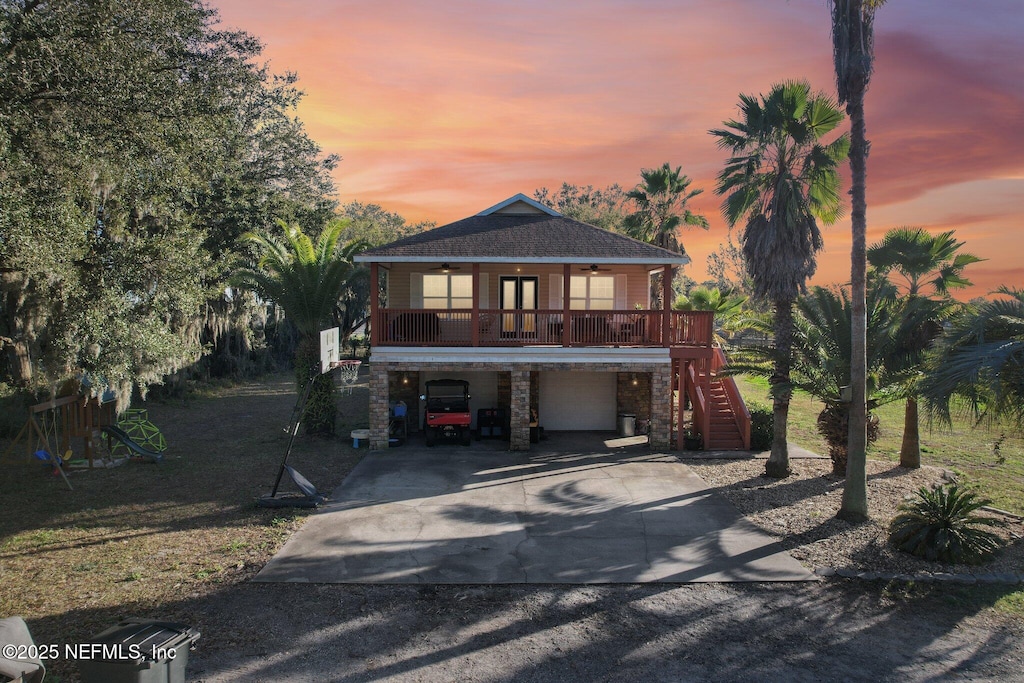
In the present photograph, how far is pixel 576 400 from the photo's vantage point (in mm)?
18672

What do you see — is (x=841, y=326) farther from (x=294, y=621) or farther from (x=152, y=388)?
(x=152, y=388)

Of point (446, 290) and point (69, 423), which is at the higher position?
point (446, 290)

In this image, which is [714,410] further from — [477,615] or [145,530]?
[145,530]

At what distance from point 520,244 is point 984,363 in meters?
10.5

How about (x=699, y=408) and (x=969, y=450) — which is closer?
(x=699, y=408)

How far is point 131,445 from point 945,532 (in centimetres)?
1629

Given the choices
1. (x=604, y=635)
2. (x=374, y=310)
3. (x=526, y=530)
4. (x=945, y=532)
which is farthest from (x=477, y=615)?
(x=374, y=310)

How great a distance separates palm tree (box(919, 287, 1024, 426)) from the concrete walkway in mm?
3375

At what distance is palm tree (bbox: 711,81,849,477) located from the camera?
41.4 feet

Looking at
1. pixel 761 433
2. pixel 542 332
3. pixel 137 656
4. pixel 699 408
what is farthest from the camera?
pixel 542 332

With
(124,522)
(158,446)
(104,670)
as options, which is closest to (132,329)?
(158,446)

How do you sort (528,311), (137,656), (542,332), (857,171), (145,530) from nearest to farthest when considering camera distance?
(137,656)
(145,530)
(857,171)
(528,311)
(542,332)

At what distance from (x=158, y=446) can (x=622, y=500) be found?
11.4 meters

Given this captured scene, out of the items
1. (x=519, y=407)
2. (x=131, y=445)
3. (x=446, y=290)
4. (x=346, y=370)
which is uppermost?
(x=446, y=290)
